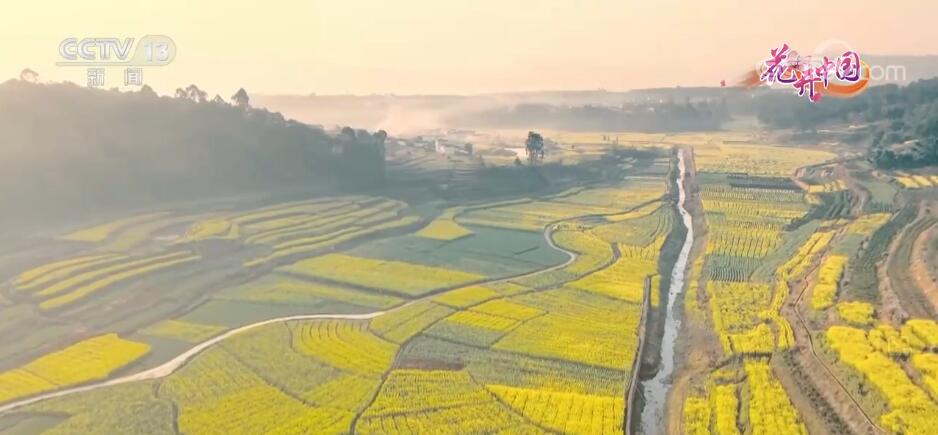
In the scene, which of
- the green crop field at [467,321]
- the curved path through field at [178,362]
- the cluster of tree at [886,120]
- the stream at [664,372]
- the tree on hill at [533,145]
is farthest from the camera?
the tree on hill at [533,145]

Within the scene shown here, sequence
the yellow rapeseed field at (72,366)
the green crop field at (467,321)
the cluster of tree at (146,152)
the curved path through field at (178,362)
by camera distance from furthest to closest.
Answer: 1. the cluster of tree at (146,152)
2. the yellow rapeseed field at (72,366)
3. the curved path through field at (178,362)
4. the green crop field at (467,321)

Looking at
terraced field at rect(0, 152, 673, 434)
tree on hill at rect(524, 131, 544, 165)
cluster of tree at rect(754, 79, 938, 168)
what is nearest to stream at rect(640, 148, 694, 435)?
terraced field at rect(0, 152, 673, 434)

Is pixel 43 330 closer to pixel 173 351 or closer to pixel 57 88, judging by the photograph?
pixel 173 351

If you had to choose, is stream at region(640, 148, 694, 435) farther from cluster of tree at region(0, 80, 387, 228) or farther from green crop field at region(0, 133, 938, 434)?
cluster of tree at region(0, 80, 387, 228)

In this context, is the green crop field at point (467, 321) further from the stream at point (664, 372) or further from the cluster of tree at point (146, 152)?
the cluster of tree at point (146, 152)

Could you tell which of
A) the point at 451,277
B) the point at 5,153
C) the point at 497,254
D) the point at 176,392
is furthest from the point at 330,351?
the point at 5,153

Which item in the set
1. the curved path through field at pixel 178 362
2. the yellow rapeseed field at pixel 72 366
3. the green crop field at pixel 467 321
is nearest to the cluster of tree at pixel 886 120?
the green crop field at pixel 467 321

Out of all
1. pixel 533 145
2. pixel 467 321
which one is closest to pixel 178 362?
pixel 467 321

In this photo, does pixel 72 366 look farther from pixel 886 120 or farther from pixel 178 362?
pixel 886 120
